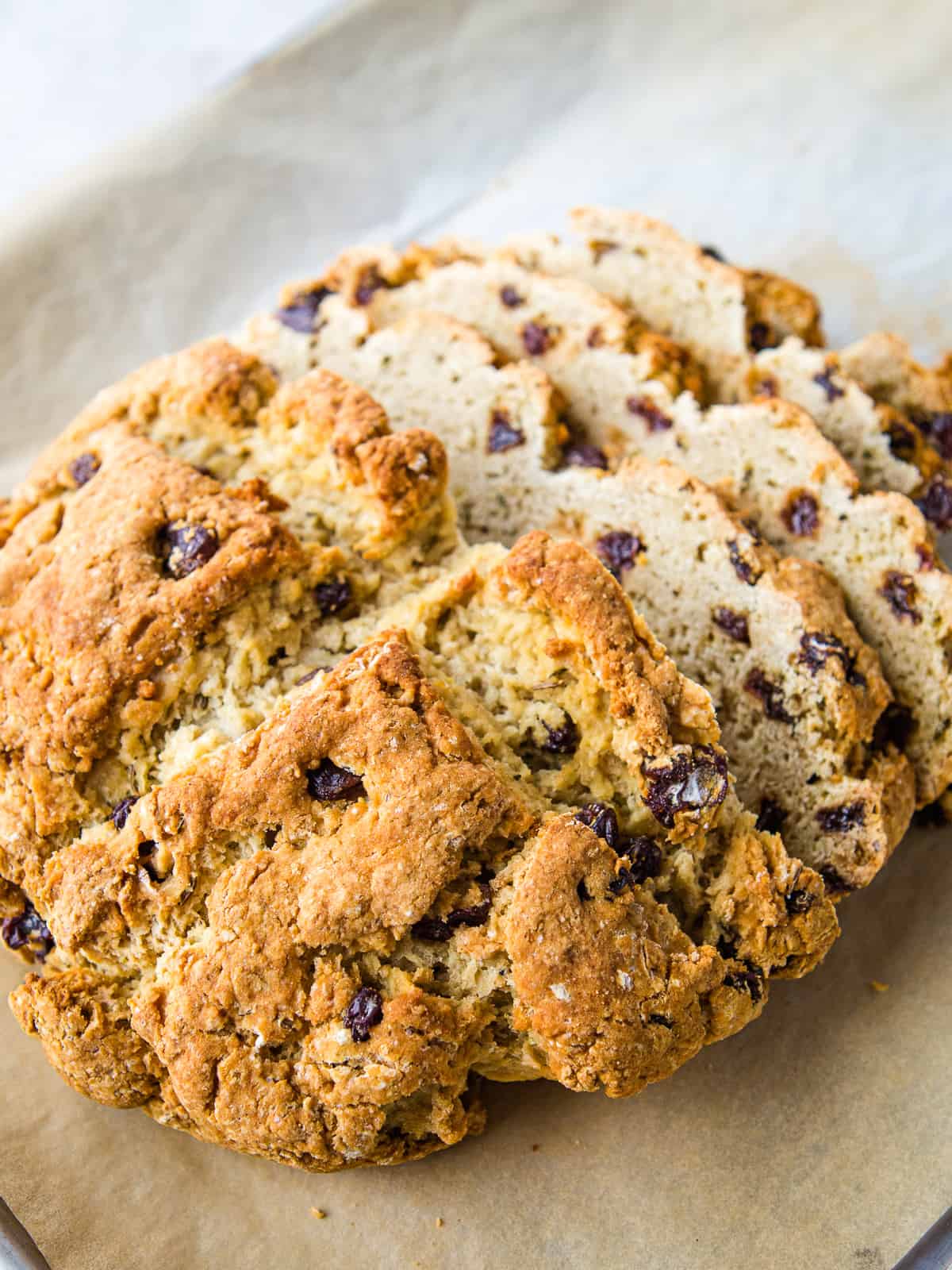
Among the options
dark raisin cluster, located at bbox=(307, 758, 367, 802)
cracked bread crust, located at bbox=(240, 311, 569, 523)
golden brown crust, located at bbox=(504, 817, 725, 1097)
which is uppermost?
cracked bread crust, located at bbox=(240, 311, 569, 523)

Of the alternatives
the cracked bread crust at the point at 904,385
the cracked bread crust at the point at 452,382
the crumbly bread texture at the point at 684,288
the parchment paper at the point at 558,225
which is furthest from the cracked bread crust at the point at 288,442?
the cracked bread crust at the point at 904,385

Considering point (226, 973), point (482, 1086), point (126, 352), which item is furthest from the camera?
point (126, 352)

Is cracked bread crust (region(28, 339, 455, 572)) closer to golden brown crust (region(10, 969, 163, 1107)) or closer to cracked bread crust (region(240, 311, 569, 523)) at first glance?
cracked bread crust (region(240, 311, 569, 523))

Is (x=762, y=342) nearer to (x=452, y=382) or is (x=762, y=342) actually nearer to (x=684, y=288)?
(x=684, y=288)

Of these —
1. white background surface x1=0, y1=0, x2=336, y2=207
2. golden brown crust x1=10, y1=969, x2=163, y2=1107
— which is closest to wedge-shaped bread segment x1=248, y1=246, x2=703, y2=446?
golden brown crust x1=10, y1=969, x2=163, y2=1107

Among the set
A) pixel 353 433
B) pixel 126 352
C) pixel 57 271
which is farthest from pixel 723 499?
pixel 57 271

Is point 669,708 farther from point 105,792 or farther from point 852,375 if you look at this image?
point 852,375

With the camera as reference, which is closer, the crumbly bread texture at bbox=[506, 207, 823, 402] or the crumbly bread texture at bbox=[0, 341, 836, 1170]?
the crumbly bread texture at bbox=[0, 341, 836, 1170]
